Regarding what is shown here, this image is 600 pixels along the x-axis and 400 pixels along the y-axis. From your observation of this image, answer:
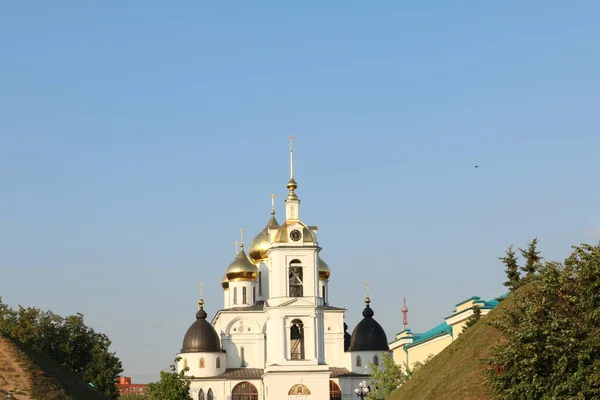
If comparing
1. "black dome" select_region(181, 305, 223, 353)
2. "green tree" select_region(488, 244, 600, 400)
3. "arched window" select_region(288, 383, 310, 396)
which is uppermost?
"black dome" select_region(181, 305, 223, 353)

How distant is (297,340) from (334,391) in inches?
266

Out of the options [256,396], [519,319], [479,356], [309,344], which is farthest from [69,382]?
[256,396]

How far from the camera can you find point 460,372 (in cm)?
3578

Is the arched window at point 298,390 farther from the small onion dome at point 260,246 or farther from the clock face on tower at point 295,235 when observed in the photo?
the small onion dome at point 260,246

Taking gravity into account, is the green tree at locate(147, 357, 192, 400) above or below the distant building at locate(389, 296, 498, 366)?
below

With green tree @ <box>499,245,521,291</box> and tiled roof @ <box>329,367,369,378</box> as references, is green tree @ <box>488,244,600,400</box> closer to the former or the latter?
green tree @ <box>499,245,521,291</box>

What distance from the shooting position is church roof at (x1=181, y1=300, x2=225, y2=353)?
73.7 metres

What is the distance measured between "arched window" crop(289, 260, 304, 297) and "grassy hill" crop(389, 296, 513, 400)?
27.2m

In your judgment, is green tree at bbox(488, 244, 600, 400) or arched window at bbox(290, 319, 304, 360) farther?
arched window at bbox(290, 319, 304, 360)

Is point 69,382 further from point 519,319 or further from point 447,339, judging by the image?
point 447,339

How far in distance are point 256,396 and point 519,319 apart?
45.1 metres

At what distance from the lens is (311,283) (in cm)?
6856

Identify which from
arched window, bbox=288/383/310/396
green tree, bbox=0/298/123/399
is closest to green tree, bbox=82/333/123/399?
green tree, bbox=0/298/123/399

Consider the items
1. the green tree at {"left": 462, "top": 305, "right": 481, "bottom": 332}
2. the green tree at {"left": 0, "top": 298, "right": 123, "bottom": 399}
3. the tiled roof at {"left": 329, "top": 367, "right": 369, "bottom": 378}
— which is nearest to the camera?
→ the green tree at {"left": 462, "top": 305, "right": 481, "bottom": 332}
